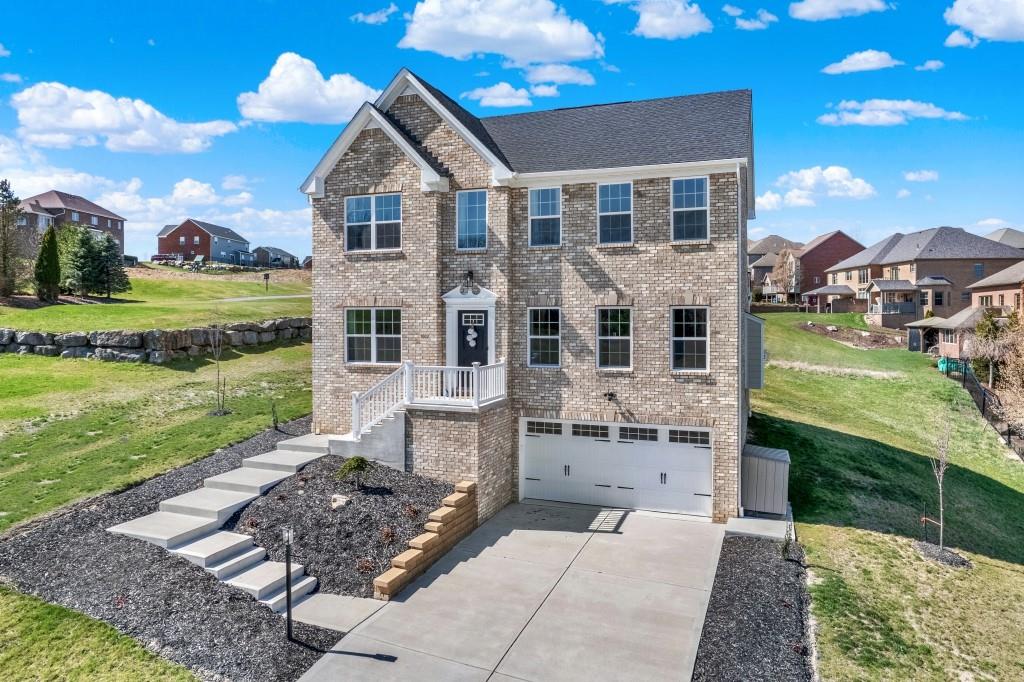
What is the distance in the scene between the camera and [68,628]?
918 centimetres

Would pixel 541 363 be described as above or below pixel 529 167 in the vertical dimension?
below

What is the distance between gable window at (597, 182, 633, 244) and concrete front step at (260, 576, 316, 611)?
10.7m

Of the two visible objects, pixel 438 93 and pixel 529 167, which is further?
pixel 438 93

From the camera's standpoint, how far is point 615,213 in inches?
622

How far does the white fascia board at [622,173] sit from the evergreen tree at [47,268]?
28.4m

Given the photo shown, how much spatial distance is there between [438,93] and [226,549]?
13625 mm

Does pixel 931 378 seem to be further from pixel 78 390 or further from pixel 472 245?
pixel 78 390

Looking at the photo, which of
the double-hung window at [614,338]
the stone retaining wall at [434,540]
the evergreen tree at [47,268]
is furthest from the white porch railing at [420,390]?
the evergreen tree at [47,268]

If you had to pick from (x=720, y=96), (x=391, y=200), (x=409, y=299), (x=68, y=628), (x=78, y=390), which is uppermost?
(x=720, y=96)

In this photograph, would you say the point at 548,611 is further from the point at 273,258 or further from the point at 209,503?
the point at 273,258

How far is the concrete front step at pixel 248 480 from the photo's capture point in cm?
1364

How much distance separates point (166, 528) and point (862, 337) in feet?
165

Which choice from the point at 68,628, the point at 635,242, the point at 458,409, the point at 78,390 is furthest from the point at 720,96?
the point at 78,390

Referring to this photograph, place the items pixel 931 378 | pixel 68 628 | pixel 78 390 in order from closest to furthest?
pixel 68 628 → pixel 78 390 → pixel 931 378
